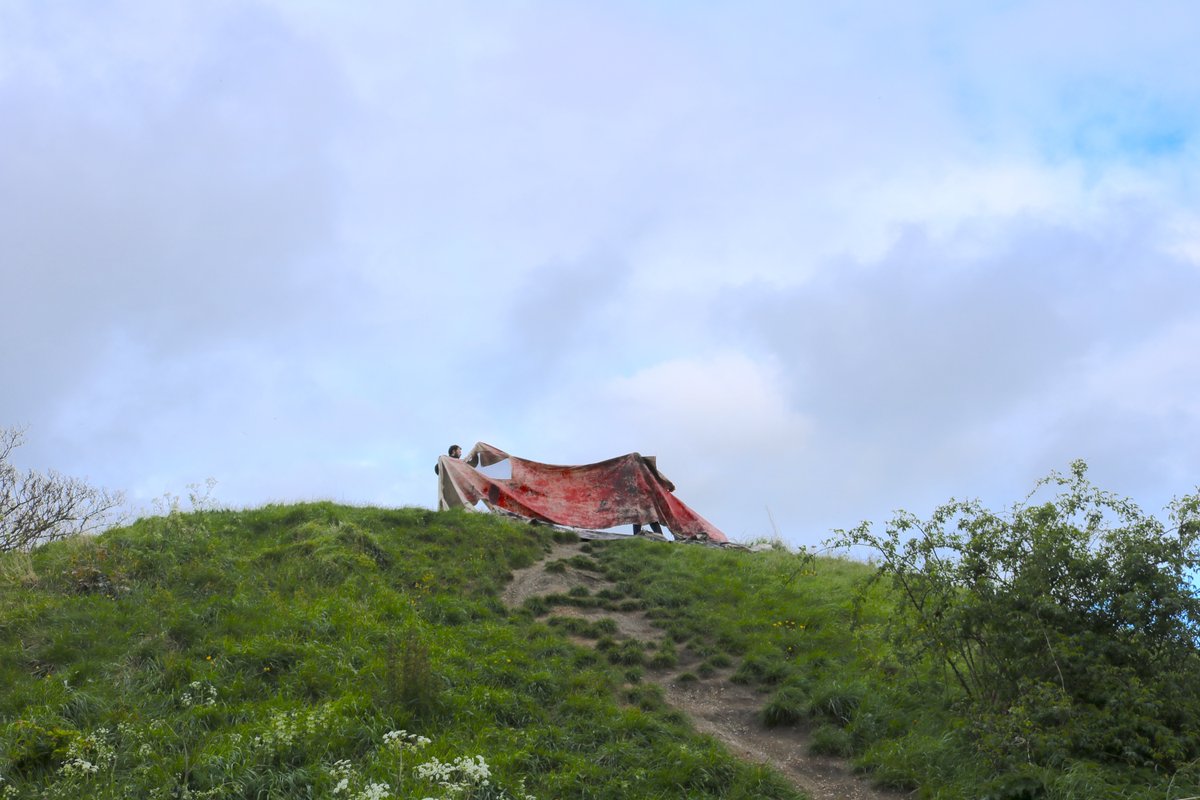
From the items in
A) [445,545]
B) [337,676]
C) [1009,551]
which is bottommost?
[337,676]

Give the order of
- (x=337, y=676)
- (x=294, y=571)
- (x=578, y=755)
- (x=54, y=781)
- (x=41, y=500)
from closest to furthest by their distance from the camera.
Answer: (x=54, y=781), (x=578, y=755), (x=337, y=676), (x=294, y=571), (x=41, y=500)

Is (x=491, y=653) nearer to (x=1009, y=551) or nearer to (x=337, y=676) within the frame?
(x=337, y=676)

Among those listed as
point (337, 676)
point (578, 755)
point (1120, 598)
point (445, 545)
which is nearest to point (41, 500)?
point (445, 545)

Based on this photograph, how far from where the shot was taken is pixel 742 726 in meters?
9.05

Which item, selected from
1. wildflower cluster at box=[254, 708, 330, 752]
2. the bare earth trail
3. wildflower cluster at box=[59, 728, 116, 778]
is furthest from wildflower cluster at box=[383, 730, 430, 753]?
the bare earth trail

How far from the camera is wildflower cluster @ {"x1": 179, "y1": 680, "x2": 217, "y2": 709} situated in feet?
26.1

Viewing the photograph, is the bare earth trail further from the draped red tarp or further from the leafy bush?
the draped red tarp

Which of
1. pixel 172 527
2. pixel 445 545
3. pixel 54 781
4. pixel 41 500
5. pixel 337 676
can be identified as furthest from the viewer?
pixel 41 500

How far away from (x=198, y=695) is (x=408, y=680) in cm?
178

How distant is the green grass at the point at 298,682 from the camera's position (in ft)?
23.4

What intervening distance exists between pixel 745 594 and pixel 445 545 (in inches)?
165

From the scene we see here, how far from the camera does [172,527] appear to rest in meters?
12.0

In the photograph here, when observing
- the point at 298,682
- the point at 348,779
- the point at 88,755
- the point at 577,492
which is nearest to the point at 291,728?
the point at 348,779

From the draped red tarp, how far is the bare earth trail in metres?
4.60
